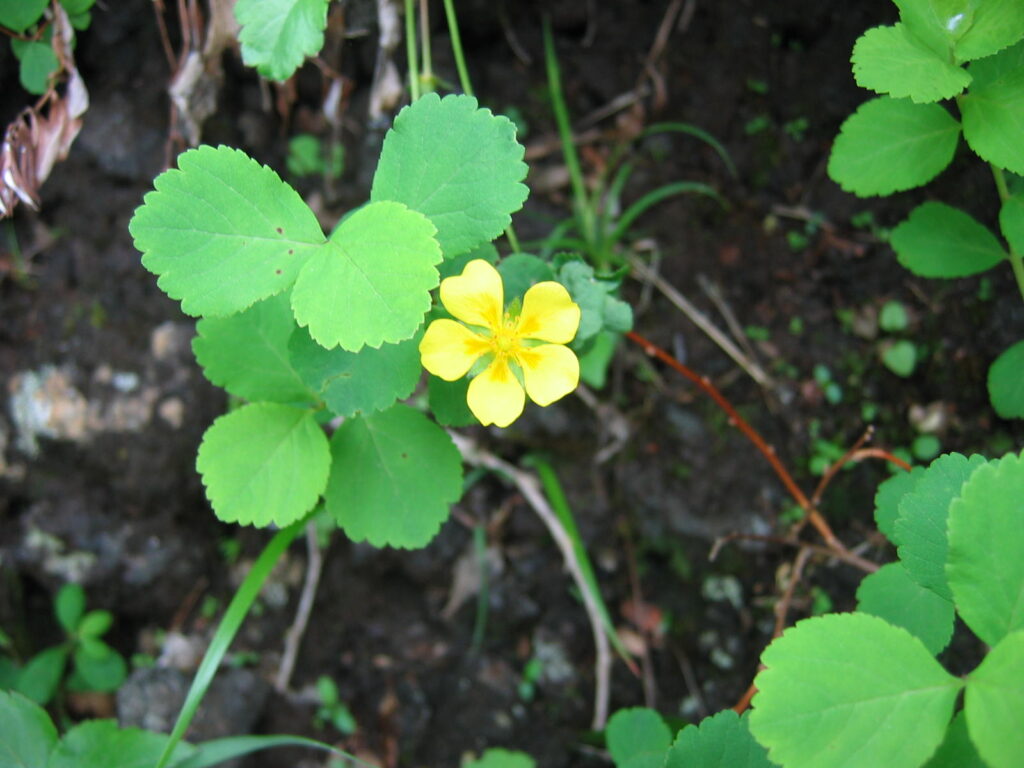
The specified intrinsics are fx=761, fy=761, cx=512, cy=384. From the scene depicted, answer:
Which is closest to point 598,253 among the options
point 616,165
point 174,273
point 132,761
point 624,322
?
point 616,165

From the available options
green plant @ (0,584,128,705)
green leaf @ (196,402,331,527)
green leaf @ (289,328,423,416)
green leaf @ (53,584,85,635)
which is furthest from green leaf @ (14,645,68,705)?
green leaf @ (289,328,423,416)

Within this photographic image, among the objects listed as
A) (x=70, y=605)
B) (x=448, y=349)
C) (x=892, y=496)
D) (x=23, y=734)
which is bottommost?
(x=70, y=605)

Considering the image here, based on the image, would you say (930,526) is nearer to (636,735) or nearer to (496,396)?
(496,396)

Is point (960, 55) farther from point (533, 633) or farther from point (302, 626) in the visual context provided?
point (302, 626)

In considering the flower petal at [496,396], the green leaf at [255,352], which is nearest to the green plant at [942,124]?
the flower petal at [496,396]

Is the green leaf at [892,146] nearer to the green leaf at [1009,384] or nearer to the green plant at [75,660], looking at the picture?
the green leaf at [1009,384]

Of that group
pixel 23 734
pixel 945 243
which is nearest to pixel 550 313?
pixel 945 243
